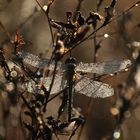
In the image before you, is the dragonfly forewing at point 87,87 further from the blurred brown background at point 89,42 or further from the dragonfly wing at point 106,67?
the blurred brown background at point 89,42

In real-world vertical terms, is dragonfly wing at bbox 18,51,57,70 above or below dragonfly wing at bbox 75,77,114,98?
above

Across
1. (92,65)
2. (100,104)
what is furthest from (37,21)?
(92,65)

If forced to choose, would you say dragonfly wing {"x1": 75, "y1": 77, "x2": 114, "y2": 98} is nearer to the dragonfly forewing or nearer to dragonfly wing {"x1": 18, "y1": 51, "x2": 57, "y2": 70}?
the dragonfly forewing

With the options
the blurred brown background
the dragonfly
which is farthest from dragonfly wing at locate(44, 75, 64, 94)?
the blurred brown background

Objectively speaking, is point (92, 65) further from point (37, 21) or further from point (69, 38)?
point (37, 21)

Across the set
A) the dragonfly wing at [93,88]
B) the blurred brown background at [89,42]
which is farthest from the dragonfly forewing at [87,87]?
the blurred brown background at [89,42]

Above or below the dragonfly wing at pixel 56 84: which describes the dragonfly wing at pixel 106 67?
above

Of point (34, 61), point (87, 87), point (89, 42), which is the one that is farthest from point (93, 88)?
point (89, 42)
